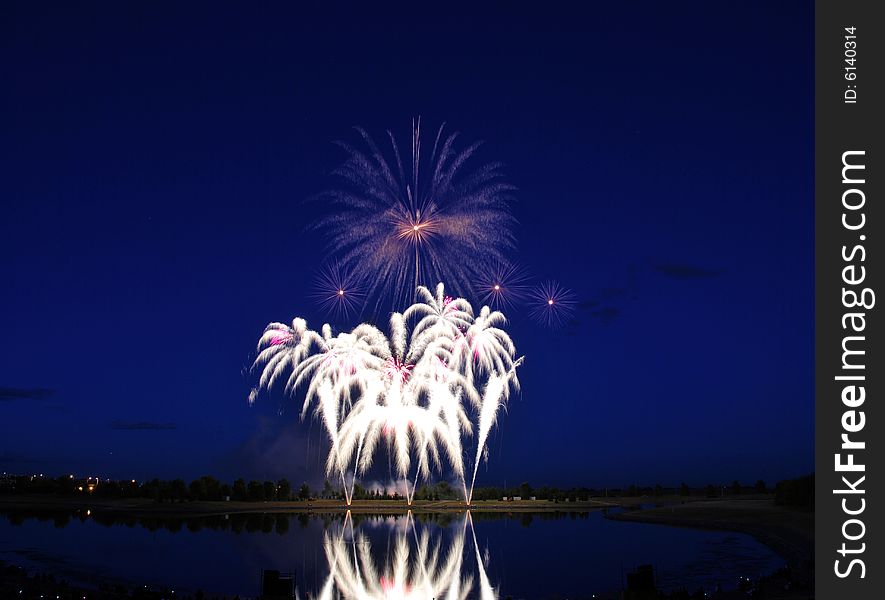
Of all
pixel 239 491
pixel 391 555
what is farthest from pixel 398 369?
pixel 239 491

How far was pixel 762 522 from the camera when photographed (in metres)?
51.8

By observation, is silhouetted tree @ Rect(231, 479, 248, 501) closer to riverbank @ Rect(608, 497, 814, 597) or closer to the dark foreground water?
the dark foreground water

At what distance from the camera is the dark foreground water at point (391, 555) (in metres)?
32.2

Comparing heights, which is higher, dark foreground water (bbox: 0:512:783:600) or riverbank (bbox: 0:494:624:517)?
dark foreground water (bbox: 0:512:783:600)

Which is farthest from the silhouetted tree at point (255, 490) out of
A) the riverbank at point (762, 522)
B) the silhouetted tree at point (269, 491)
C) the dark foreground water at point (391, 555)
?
the riverbank at point (762, 522)

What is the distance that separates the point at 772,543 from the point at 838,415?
3217 cm

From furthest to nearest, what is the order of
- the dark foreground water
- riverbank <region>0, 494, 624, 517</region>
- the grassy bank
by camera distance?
riverbank <region>0, 494, 624, 517</region>, the grassy bank, the dark foreground water

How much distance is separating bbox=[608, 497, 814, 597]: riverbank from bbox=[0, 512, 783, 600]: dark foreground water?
128cm

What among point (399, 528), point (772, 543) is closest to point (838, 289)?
point (772, 543)

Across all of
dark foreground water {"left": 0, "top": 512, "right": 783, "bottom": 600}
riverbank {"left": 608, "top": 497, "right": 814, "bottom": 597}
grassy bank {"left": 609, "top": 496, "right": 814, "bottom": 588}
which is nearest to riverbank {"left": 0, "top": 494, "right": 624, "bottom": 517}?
dark foreground water {"left": 0, "top": 512, "right": 783, "bottom": 600}

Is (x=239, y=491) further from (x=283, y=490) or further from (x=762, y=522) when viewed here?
(x=762, y=522)

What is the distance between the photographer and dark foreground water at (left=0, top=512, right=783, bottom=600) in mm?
32156

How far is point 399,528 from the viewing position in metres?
55.8

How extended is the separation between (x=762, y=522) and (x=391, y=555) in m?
26.8
